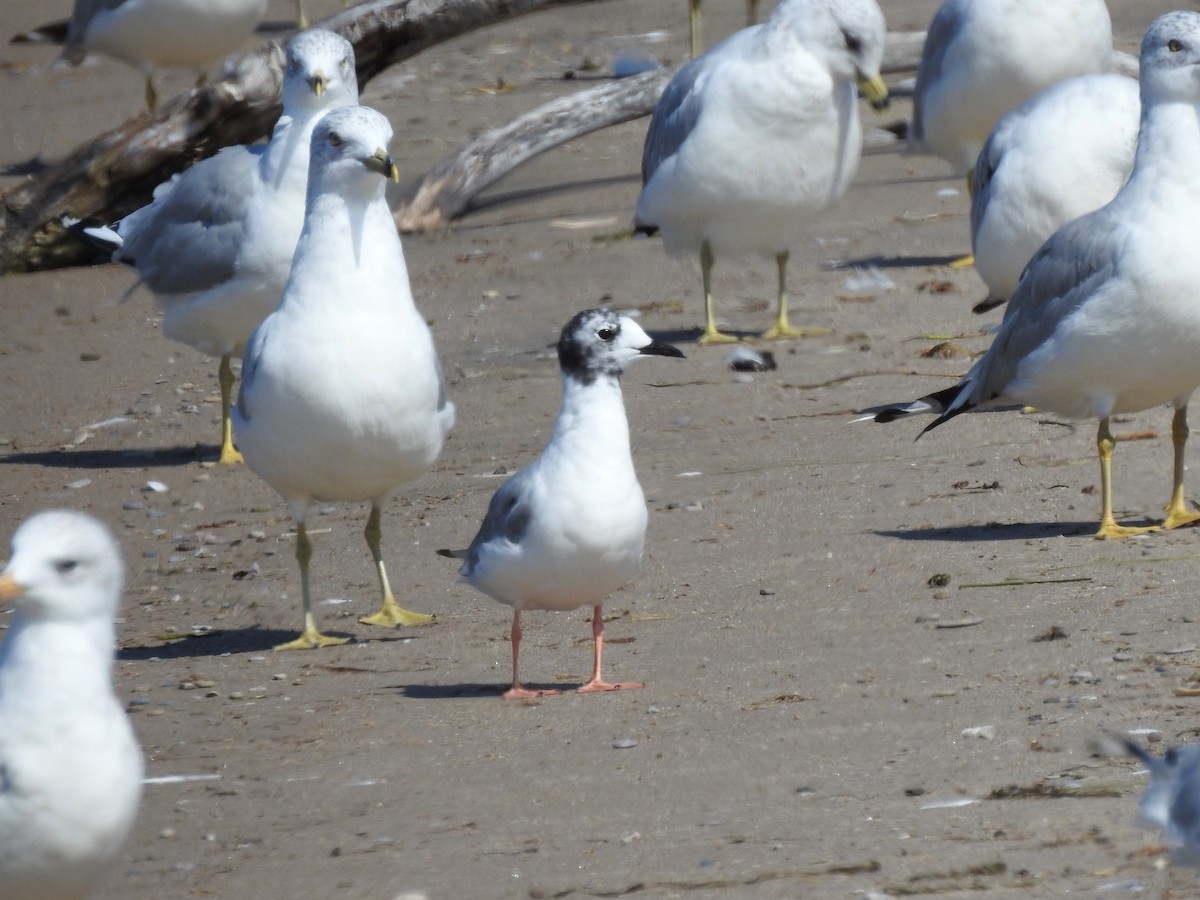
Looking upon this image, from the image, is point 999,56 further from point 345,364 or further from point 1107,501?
point 345,364

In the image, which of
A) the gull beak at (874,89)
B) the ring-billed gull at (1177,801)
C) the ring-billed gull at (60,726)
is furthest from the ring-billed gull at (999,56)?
the ring-billed gull at (60,726)

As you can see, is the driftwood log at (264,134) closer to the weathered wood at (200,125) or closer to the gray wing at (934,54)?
the weathered wood at (200,125)

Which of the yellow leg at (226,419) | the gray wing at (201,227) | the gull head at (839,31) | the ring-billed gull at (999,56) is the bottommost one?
the yellow leg at (226,419)

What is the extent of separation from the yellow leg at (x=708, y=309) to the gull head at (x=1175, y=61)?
3.26 metres

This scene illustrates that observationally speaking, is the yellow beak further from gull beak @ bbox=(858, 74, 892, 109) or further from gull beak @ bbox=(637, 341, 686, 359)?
gull beak @ bbox=(637, 341, 686, 359)

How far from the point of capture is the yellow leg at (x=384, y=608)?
7.02 metres

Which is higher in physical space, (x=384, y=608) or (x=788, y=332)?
(x=384, y=608)

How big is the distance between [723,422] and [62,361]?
4.25 metres

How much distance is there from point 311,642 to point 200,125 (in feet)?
19.2

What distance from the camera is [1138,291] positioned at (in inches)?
274

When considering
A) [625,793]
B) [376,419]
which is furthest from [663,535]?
[625,793]

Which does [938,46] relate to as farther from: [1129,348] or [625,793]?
[625,793]

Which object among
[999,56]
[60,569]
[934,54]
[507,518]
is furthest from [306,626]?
[934,54]

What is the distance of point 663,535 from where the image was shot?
25.1 ft
